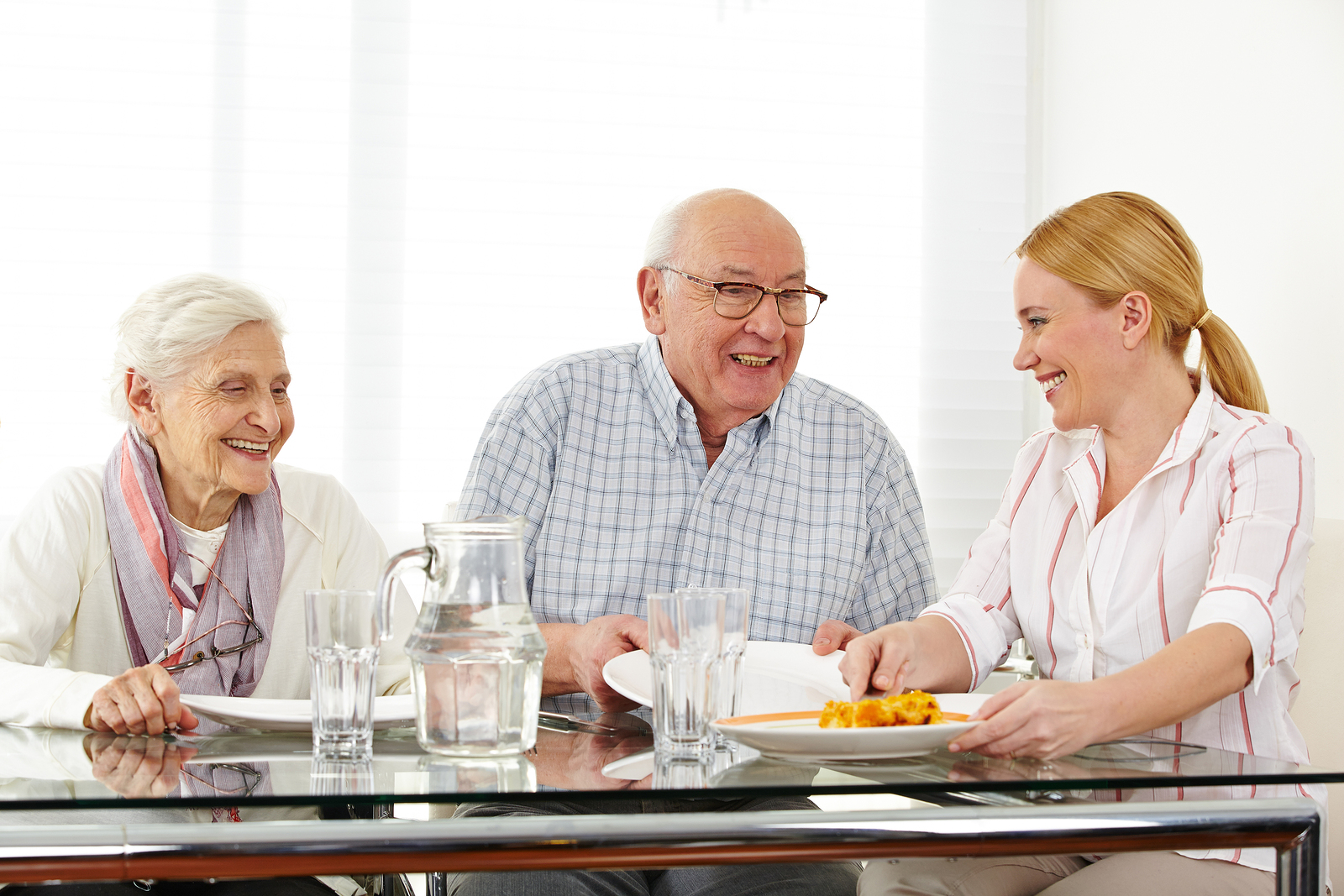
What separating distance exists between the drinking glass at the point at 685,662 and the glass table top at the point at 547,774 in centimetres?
3

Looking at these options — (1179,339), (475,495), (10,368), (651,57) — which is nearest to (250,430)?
(475,495)

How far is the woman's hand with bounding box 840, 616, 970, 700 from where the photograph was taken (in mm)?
1267

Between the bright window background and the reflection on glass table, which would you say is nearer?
the reflection on glass table

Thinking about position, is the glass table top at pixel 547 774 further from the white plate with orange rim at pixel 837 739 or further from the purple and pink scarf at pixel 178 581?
the purple and pink scarf at pixel 178 581

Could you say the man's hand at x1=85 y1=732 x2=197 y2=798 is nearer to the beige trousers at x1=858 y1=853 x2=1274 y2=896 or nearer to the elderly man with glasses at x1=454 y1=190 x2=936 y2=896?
the beige trousers at x1=858 y1=853 x2=1274 y2=896

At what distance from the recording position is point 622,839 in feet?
2.60

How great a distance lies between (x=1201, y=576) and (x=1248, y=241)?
1061mm

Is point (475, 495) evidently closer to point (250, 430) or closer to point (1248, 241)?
point (250, 430)

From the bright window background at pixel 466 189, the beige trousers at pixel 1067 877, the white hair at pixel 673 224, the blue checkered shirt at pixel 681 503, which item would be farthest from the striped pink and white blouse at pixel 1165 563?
the bright window background at pixel 466 189

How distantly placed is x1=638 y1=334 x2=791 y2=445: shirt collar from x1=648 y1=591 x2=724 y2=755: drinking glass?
1.05 m

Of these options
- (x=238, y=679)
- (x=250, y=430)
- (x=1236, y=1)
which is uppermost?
(x=1236, y=1)

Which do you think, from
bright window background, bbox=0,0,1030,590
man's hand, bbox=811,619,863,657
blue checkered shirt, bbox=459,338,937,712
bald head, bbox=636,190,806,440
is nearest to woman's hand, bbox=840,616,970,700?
man's hand, bbox=811,619,863,657

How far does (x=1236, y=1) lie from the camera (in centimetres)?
223

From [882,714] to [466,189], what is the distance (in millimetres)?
2186
